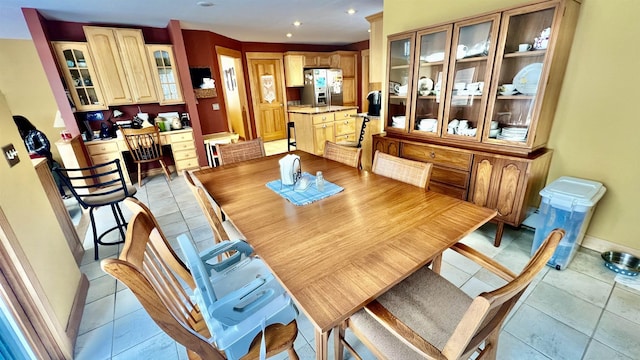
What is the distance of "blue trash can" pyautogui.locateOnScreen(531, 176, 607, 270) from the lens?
5.85 ft

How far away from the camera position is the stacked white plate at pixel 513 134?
2031 mm

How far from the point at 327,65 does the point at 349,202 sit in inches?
244

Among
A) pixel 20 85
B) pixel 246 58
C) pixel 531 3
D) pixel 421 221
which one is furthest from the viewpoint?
pixel 246 58

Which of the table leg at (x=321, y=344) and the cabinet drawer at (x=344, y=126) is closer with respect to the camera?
the table leg at (x=321, y=344)

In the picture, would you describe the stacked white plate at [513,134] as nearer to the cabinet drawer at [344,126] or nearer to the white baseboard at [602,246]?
the white baseboard at [602,246]

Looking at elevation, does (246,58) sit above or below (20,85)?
above

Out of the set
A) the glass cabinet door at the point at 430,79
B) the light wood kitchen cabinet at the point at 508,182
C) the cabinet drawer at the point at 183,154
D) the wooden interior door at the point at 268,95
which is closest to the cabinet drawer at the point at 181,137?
the cabinet drawer at the point at 183,154

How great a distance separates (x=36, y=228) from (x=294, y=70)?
19.3 feet

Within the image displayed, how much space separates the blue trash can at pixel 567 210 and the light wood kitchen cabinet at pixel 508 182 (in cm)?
14

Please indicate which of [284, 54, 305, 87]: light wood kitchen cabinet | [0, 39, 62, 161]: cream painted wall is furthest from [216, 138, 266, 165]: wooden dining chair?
[284, 54, 305, 87]: light wood kitchen cabinet

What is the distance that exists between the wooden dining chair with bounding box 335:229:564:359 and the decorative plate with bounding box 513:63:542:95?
61.8 inches

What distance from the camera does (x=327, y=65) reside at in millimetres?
6785

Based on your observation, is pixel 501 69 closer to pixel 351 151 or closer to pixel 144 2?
pixel 351 151

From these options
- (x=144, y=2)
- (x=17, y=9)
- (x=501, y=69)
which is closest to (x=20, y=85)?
(x=17, y=9)
